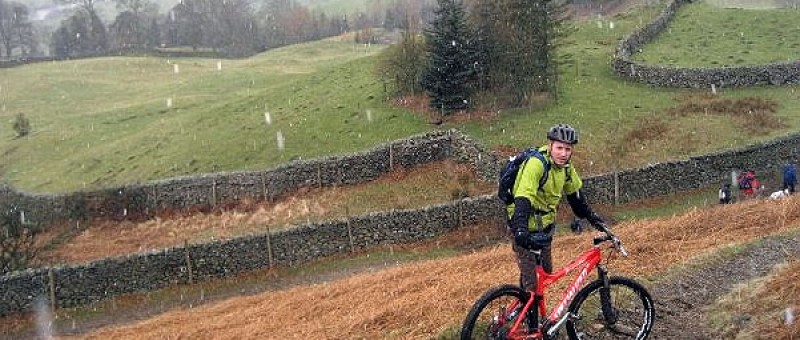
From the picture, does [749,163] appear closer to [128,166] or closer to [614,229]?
[614,229]

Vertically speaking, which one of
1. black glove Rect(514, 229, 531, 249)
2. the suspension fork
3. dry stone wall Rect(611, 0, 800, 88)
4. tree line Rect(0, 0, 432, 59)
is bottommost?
dry stone wall Rect(611, 0, 800, 88)

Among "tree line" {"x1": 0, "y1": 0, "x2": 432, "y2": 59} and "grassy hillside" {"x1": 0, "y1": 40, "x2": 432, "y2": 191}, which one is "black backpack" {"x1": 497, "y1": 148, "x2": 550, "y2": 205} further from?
"tree line" {"x1": 0, "y1": 0, "x2": 432, "y2": 59}

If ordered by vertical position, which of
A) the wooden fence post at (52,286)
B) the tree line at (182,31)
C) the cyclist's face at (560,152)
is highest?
the tree line at (182,31)

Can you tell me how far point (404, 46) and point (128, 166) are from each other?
20.4 m

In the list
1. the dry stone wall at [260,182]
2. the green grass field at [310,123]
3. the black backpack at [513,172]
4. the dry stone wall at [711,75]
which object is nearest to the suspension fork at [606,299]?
the black backpack at [513,172]

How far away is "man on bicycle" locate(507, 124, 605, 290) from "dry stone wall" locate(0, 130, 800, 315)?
2010 centimetres

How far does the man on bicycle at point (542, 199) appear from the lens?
7.31 meters

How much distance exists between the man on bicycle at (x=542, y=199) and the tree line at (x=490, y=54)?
3173 cm

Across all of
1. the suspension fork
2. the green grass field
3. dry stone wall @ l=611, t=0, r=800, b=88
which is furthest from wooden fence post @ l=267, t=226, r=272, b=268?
dry stone wall @ l=611, t=0, r=800, b=88

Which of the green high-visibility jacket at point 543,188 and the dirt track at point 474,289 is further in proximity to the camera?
the dirt track at point 474,289

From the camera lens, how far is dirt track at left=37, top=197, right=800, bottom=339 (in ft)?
34.3

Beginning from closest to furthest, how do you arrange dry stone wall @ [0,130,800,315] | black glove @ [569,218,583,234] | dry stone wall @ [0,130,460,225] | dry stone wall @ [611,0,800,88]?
dry stone wall @ [0,130,800,315] < black glove @ [569,218,583,234] < dry stone wall @ [0,130,460,225] < dry stone wall @ [611,0,800,88]

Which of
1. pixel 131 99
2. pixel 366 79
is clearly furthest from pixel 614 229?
pixel 131 99

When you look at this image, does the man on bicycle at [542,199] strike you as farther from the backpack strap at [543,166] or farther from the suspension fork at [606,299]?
the suspension fork at [606,299]
